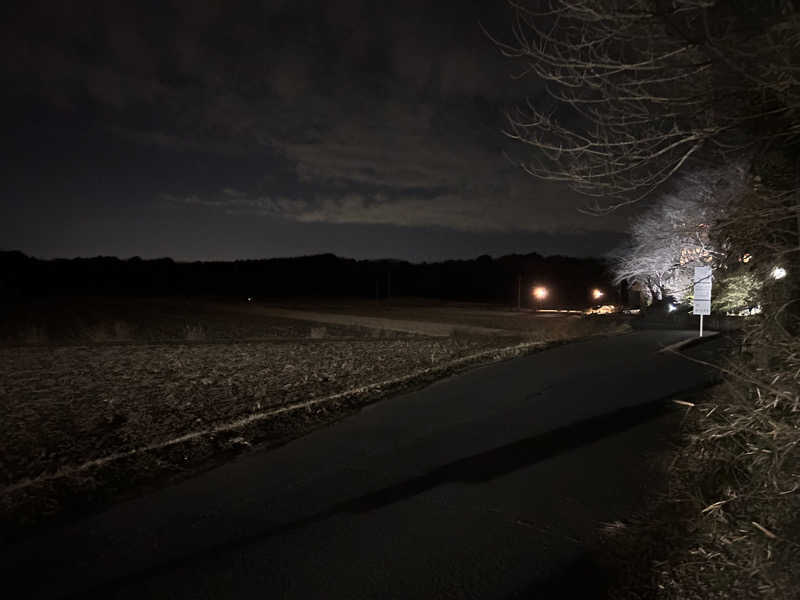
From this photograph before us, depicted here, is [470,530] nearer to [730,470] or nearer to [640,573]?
[640,573]

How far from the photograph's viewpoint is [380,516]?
5180 mm

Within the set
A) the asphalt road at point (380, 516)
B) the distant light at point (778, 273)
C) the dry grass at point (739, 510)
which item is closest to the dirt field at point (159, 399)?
the asphalt road at point (380, 516)

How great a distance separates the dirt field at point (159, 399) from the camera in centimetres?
630

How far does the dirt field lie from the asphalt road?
2.19ft

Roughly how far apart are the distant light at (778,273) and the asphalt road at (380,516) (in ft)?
7.48

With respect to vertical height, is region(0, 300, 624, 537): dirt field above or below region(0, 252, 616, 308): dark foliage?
below

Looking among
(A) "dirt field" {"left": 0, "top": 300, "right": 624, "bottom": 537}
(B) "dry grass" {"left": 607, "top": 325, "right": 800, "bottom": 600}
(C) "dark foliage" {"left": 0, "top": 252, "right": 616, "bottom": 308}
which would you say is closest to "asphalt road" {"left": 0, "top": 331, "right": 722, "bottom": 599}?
(B) "dry grass" {"left": 607, "top": 325, "right": 800, "bottom": 600}

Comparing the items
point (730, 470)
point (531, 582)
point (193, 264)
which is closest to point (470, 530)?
point (531, 582)

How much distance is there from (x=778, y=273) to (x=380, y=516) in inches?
152

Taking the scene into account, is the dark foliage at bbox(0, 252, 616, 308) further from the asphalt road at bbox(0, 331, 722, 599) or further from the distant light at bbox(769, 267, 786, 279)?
the distant light at bbox(769, 267, 786, 279)

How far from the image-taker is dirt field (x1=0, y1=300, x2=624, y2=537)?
20.7 feet

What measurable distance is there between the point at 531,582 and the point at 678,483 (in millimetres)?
2271

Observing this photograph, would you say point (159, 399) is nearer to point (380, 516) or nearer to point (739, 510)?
point (380, 516)

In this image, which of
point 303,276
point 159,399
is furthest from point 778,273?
point 303,276
